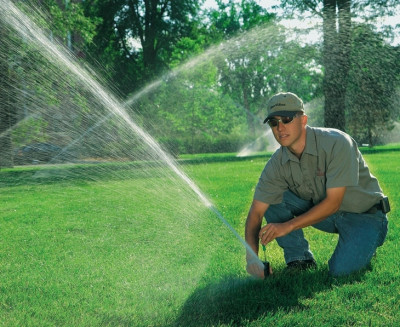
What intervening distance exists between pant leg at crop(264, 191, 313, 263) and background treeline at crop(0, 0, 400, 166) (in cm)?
1069

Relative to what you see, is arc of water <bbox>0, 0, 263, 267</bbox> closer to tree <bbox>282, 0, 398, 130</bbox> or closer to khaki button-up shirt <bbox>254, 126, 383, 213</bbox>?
khaki button-up shirt <bbox>254, 126, 383, 213</bbox>

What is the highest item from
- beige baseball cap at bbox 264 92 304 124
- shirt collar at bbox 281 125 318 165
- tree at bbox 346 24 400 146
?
beige baseball cap at bbox 264 92 304 124

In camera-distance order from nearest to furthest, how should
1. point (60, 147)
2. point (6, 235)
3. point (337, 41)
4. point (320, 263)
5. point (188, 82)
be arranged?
point (320, 263)
point (6, 235)
point (337, 41)
point (60, 147)
point (188, 82)

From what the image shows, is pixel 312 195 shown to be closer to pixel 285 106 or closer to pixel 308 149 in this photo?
pixel 308 149

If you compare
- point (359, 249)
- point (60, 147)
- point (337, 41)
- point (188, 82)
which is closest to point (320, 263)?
point (359, 249)

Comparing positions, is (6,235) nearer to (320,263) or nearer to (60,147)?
(320,263)

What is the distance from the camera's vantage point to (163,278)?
12.1 ft

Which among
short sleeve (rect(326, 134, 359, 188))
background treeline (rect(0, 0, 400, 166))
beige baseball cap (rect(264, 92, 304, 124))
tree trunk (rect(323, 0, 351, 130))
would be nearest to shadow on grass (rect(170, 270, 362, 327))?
short sleeve (rect(326, 134, 359, 188))

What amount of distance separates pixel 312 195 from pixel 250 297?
97cm

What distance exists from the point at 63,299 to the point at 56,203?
4681 mm

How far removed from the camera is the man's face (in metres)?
3.37

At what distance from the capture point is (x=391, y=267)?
12.1 feet

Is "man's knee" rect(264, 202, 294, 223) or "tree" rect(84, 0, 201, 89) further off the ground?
"tree" rect(84, 0, 201, 89)

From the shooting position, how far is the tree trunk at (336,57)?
18.7 m
